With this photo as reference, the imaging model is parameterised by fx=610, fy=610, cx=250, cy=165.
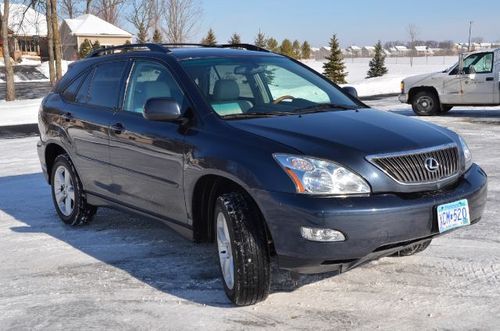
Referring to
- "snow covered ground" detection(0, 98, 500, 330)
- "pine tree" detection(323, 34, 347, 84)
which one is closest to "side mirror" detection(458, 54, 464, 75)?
"snow covered ground" detection(0, 98, 500, 330)

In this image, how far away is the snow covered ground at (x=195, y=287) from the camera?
12.1 feet

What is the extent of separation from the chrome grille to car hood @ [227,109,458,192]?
5cm

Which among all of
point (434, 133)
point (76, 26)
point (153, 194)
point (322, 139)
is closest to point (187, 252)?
point (153, 194)

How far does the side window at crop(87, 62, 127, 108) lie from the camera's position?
5.27 meters

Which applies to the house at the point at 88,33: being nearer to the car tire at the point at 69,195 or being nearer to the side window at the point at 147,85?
the car tire at the point at 69,195

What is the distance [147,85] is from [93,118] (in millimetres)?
756

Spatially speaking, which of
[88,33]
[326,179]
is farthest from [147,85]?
[88,33]

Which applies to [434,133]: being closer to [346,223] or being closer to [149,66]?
[346,223]

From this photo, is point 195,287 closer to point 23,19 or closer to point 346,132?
point 346,132

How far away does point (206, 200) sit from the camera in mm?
4289

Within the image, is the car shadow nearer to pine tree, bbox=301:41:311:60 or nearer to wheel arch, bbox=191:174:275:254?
wheel arch, bbox=191:174:275:254

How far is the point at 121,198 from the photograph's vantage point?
16.9 ft

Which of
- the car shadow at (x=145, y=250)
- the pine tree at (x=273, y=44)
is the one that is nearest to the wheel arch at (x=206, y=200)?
the car shadow at (x=145, y=250)

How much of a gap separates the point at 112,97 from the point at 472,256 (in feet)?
10.6
